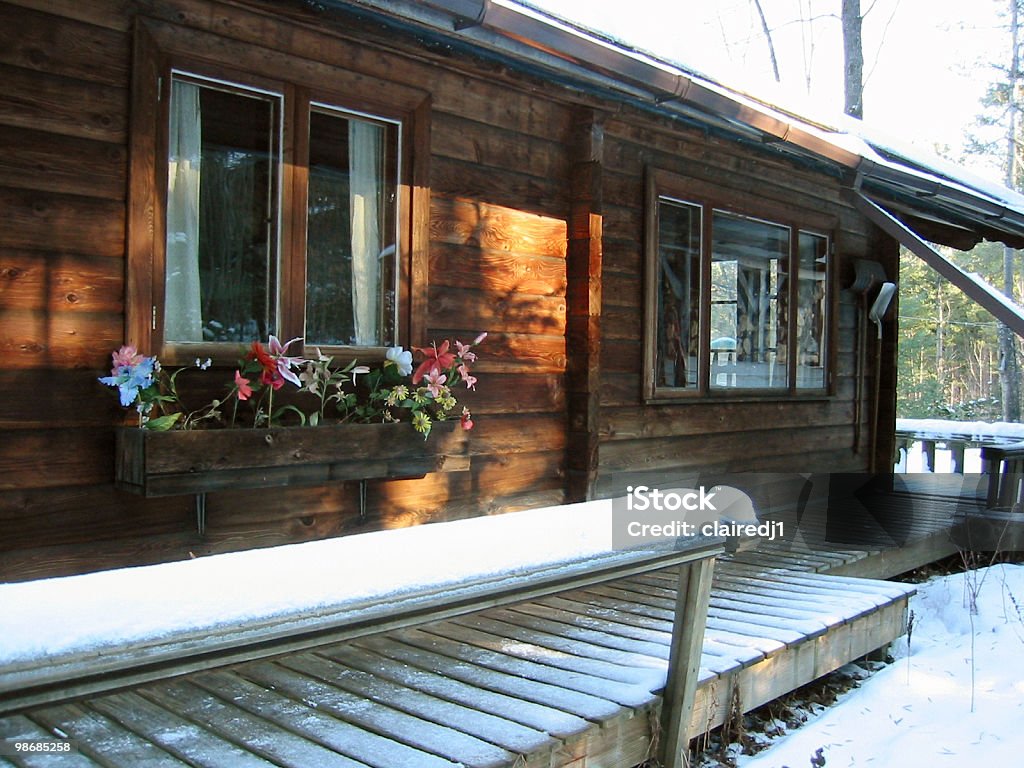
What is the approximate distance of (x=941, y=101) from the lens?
28.8 meters

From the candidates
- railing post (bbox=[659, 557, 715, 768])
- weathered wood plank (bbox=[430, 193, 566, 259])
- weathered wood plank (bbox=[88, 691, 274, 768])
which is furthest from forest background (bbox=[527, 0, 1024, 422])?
weathered wood plank (bbox=[88, 691, 274, 768])

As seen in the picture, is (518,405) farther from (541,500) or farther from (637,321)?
(637,321)

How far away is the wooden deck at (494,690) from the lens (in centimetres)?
231

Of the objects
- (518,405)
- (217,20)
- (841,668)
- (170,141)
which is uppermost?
(217,20)

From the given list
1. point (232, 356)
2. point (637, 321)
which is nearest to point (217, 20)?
point (232, 356)

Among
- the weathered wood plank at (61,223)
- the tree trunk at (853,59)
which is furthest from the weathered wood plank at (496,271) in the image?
the tree trunk at (853,59)

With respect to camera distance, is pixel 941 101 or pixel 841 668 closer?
pixel 841 668

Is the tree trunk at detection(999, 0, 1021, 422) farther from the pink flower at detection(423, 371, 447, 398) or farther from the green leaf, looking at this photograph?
the green leaf

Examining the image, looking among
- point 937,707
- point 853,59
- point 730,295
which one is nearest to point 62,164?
point 937,707

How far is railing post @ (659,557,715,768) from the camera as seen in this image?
2.65 meters

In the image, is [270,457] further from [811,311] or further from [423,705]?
[811,311]

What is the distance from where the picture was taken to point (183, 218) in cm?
344

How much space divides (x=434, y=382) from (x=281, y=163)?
1077mm

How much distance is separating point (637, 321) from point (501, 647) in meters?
2.55
